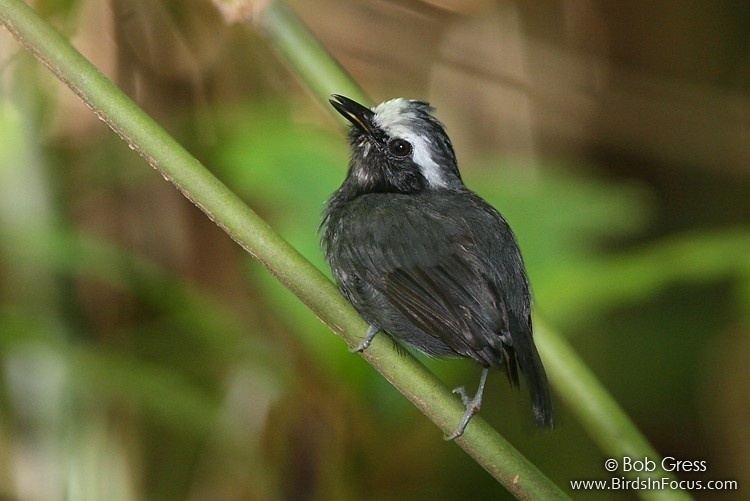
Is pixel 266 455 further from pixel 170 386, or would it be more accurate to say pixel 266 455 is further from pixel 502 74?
pixel 502 74

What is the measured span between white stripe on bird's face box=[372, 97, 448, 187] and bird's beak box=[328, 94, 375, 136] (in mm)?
49

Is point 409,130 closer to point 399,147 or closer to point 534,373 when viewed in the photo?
point 399,147

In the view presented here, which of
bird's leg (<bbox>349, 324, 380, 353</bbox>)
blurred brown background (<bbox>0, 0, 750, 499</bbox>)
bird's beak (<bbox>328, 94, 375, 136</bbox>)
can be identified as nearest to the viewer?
bird's leg (<bbox>349, 324, 380, 353</bbox>)

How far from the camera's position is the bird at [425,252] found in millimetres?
1988

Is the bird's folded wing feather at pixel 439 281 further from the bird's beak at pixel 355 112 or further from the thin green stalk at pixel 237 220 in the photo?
the thin green stalk at pixel 237 220

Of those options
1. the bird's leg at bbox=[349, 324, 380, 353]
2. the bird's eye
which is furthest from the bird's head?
the bird's leg at bbox=[349, 324, 380, 353]

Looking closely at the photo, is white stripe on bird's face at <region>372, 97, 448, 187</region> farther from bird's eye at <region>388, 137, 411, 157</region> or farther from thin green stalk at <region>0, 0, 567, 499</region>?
thin green stalk at <region>0, 0, 567, 499</region>

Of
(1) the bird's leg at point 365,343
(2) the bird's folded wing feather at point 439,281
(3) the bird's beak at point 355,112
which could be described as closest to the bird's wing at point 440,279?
(2) the bird's folded wing feather at point 439,281

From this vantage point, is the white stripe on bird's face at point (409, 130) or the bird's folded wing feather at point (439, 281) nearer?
the bird's folded wing feather at point (439, 281)

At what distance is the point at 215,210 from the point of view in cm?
132

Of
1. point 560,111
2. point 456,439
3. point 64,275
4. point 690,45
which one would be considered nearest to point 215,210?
point 456,439

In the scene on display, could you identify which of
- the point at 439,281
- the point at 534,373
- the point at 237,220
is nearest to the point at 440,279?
the point at 439,281

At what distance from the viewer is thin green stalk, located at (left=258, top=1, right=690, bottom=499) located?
1679mm

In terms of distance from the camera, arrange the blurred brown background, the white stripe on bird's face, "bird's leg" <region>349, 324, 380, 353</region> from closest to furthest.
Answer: "bird's leg" <region>349, 324, 380, 353</region>
the white stripe on bird's face
the blurred brown background
